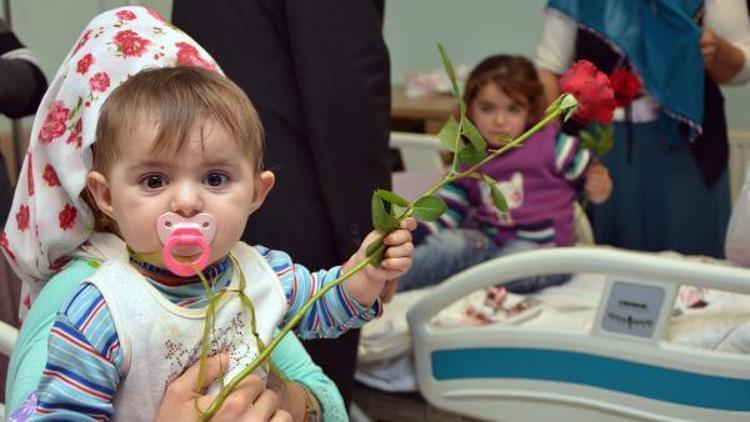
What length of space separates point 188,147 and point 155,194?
56 millimetres

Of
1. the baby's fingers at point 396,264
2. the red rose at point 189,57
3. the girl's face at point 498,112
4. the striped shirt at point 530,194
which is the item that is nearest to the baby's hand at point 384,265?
the baby's fingers at point 396,264

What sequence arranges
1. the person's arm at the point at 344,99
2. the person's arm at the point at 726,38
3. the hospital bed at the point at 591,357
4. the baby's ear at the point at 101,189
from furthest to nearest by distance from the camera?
the person's arm at the point at 726,38 → the hospital bed at the point at 591,357 → the person's arm at the point at 344,99 → the baby's ear at the point at 101,189

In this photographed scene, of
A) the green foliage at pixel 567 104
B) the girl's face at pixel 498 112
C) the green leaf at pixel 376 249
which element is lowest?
the girl's face at pixel 498 112

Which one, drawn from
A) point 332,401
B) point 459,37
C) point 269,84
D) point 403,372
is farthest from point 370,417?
point 459,37

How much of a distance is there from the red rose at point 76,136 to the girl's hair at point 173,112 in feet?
0.46

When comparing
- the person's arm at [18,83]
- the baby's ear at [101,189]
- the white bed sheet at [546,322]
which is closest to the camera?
the baby's ear at [101,189]

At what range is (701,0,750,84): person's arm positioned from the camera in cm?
276

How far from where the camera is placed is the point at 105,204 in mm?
1109

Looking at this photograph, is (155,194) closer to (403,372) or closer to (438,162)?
(403,372)

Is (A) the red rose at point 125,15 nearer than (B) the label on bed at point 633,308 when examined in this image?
Yes

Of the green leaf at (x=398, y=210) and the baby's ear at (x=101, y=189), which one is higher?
the green leaf at (x=398, y=210)

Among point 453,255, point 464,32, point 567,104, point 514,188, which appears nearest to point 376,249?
point 567,104

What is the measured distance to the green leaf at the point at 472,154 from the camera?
1.04 m

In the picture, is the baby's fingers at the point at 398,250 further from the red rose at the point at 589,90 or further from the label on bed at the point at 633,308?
the label on bed at the point at 633,308
